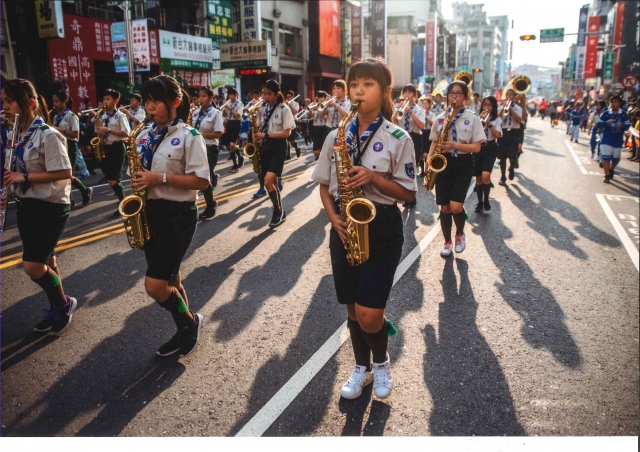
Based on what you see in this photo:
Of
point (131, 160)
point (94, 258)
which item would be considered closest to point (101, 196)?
point (94, 258)

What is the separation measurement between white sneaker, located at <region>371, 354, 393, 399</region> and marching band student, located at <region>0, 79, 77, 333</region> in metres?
2.76

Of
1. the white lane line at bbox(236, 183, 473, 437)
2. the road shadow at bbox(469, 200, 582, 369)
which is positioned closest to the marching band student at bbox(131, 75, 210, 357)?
the white lane line at bbox(236, 183, 473, 437)

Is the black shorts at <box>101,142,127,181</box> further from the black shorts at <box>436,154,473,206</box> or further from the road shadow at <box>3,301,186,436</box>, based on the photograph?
the black shorts at <box>436,154,473,206</box>

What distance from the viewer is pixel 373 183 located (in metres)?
2.92

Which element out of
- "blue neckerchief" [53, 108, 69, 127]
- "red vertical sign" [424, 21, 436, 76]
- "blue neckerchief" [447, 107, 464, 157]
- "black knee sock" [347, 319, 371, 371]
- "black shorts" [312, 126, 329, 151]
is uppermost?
"red vertical sign" [424, 21, 436, 76]

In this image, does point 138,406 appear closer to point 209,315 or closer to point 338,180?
point 209,315

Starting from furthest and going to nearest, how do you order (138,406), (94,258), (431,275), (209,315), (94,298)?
(94,258), (431,275), (94,298), (209,315), (138,406)

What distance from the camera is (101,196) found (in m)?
10.1

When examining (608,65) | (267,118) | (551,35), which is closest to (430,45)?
(608,65)

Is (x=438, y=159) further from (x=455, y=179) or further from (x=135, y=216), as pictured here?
(x=135, y=216)

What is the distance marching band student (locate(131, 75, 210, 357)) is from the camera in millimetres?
3498

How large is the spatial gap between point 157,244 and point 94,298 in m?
1.91

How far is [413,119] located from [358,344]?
6.61 meters

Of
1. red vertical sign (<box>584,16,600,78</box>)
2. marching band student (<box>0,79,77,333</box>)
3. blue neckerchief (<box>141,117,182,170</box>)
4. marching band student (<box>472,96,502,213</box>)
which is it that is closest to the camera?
blue neckerchief (<box>141,117,182,170</box>)
